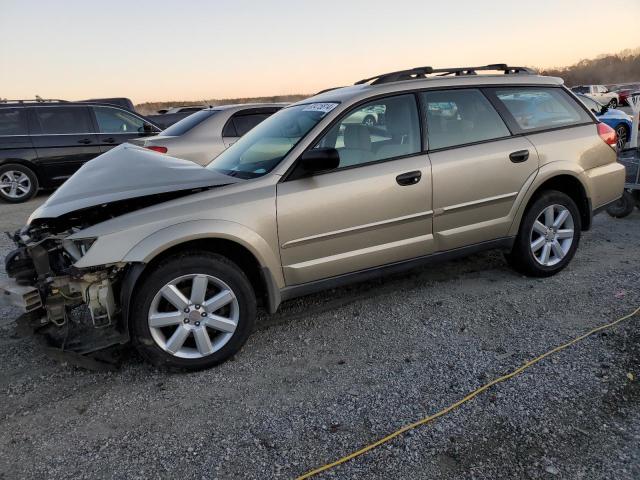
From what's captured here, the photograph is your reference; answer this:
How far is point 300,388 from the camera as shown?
114 inches

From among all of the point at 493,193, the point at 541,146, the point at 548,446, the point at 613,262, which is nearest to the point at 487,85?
the point at 541,146

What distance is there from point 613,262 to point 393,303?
237 centimetres

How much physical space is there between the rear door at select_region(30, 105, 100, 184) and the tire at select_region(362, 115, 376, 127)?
24.9 feet

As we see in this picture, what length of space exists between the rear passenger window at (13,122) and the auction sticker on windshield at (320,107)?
7.95m

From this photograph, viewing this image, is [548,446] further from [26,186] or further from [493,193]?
[26,186]

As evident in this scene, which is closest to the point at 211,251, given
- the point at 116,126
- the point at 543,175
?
the point at 543,175

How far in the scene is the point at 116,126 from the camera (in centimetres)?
1012

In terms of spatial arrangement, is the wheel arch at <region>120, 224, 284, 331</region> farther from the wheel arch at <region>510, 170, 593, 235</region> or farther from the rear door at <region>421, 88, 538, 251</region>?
the wheel arch at <region>510, 170, 593, 235</region>

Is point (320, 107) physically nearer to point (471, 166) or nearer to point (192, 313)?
point (471, 166)

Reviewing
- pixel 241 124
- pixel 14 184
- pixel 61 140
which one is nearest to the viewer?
pixel 241 124

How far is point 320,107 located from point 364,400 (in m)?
2.23

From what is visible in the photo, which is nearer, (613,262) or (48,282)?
(48,282)

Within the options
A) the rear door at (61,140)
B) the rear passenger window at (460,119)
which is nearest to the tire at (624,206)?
the rear passenger window at (460,119)

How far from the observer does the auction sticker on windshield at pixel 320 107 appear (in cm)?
364
